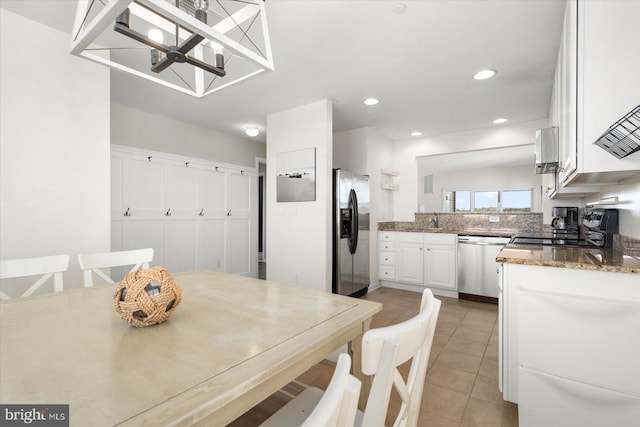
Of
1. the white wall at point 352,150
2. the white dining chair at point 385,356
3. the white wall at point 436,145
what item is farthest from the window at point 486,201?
the white dining chair at point 385,356

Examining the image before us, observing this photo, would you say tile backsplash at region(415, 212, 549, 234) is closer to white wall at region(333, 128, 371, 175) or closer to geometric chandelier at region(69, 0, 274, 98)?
white wall at region(333, 128, 371, 175)

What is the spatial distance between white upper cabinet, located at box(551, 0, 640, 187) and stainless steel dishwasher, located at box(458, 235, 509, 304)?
2543 millimetres

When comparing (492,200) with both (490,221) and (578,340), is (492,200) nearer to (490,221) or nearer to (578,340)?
(490,221)

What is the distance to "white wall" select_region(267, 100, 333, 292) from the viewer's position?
3.36m

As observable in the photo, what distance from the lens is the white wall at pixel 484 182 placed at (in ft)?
14.3

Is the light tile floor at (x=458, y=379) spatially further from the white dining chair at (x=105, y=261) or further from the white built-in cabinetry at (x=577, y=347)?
the white dining chair at (x=105, y=261)

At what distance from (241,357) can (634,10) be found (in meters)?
2.05

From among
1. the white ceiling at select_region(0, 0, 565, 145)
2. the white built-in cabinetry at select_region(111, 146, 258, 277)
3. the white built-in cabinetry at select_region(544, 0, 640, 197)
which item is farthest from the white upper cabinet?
the white built-in cabinetry at select_region(111, 146, 258, 277)

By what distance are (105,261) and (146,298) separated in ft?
3.68

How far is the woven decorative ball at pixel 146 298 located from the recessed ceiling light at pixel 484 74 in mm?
2964

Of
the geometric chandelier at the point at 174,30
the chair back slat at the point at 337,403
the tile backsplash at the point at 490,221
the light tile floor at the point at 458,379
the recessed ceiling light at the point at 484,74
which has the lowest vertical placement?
the light tile floor at the point at 458,379

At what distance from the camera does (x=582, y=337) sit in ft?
4.32

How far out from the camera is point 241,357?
78 centimetres

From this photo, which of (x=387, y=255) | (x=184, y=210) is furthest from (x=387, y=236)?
(x=184, y=210)
